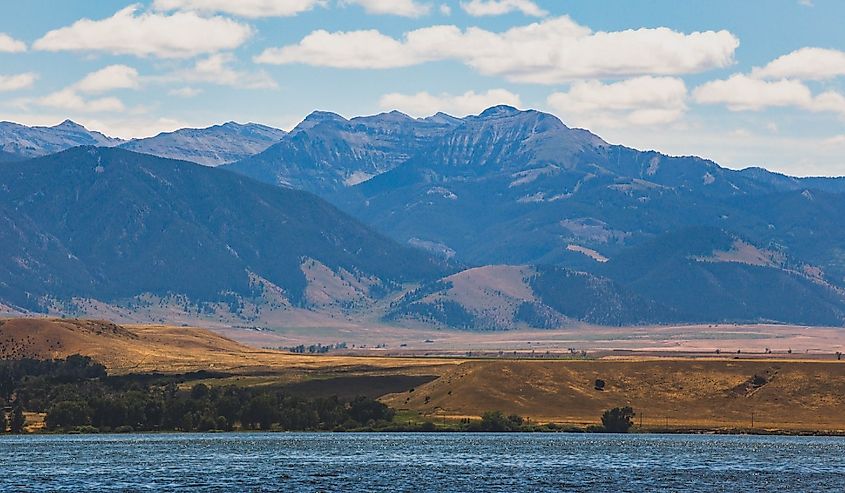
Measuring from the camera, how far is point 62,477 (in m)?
158

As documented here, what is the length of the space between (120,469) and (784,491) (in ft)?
226

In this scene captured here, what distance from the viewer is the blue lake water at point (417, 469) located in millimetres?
149750

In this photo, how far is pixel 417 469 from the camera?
168 m

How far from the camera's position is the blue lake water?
491ft

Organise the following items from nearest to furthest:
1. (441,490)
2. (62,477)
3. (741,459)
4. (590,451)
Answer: (441,490), (62,477), (741,459), (590,451)

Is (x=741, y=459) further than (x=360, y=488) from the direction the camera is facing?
Yes

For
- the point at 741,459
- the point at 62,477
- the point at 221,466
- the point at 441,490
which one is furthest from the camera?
the point at 741,459

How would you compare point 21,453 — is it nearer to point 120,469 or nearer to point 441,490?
point 120,469

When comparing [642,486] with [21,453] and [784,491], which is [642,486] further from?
[21,453]

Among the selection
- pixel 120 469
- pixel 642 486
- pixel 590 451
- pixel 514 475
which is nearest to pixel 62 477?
pixel 120 469

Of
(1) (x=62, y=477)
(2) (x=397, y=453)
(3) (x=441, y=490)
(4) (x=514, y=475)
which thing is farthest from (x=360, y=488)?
(2) (x=397, y=453)

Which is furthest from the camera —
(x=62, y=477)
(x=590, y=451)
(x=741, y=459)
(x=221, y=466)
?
(x=590, y=451)

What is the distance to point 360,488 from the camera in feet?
482

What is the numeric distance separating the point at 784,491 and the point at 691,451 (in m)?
51.8
